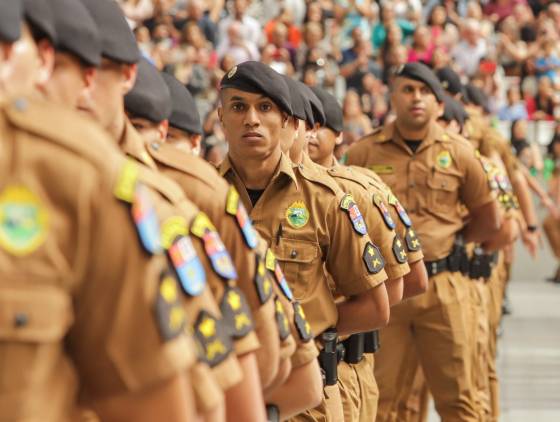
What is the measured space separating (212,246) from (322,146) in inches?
159

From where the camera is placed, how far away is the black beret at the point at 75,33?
236 cm

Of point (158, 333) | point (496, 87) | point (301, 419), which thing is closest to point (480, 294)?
point (301, 419)

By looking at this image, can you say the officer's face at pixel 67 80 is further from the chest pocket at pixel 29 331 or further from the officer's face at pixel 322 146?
the officer's face at pixel 322 146

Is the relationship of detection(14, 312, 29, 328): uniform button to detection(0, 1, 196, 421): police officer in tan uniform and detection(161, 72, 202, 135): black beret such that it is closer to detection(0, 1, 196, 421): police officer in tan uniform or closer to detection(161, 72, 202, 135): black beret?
detection(0, 1, 196, 421): police officer in tan uniform

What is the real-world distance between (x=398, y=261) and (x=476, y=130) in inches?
228

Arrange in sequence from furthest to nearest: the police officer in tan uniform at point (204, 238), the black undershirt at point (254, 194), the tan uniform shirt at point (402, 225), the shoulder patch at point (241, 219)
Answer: the tan uniform shirt at point (402, 225), the black undershirt at point (254, 194), the shoulder patch at point (241, 219), the police officer in tan uniform at point (204, 238)

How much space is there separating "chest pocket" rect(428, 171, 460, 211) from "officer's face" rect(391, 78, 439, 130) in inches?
12.1

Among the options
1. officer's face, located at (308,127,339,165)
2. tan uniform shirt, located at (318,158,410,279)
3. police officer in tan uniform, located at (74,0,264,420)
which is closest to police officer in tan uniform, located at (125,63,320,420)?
police officer in tan uniform, located at (74,0,264,420)

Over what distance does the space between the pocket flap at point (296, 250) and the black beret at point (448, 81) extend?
6326mm

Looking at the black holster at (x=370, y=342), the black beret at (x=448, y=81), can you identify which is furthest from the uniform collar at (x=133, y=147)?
the black beret at (x=448, y=81)

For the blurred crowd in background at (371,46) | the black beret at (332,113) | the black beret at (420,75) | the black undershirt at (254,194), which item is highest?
the blurred crowd in background at (371,46)

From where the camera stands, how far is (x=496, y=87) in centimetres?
1828

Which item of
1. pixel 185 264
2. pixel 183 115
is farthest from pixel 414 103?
pixel 185 264

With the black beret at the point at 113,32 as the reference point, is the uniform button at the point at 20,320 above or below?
below
